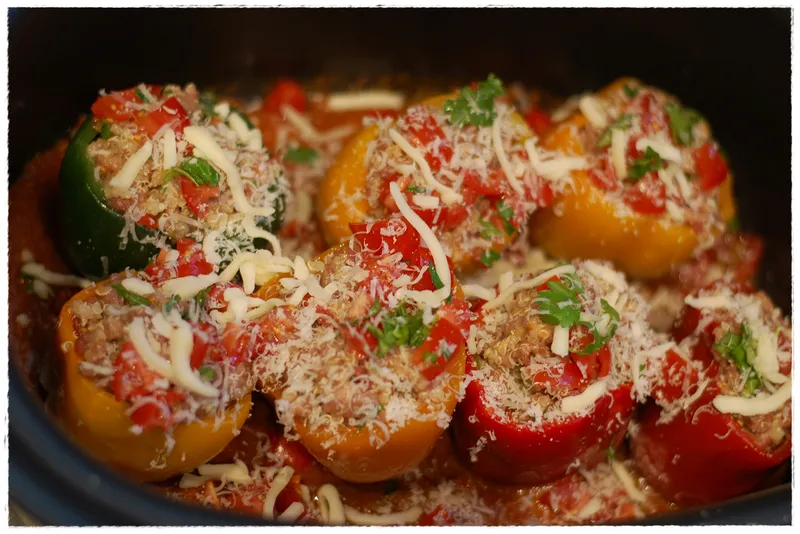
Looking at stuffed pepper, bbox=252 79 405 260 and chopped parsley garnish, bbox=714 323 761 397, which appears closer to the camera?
chopped parsley garnish, bbox=714 323 761 397

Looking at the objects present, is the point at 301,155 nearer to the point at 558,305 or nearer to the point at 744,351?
the point at 558,305

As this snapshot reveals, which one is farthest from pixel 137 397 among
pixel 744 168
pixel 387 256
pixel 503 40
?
pixel 744 168

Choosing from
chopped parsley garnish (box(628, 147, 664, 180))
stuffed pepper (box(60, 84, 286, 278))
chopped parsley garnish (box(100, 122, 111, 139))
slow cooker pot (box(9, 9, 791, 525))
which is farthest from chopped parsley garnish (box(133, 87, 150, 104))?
chopped parsley garnish (box(628, 147, 664, 180))

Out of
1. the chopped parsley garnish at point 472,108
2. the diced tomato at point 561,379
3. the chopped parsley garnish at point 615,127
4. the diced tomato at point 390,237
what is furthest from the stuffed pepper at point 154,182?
the chopped parsley garnish at point 615,127

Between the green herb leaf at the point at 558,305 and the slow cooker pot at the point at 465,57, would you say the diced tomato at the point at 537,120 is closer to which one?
the slow cooker pot at the point at 465,57

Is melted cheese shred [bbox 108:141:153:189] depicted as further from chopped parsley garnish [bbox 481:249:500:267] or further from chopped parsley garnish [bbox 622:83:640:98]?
chopped parsley garnish [bbox 622:83:640:98]

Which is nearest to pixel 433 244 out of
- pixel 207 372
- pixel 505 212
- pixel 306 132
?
pixel 505 212
